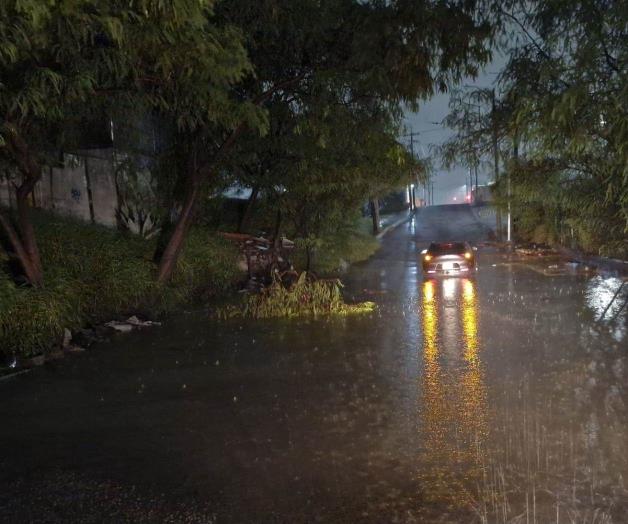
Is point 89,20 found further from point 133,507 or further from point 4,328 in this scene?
point 133,507

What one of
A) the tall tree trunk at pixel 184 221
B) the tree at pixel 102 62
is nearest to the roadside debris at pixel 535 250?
the tall tree trunk at pixel 184 221

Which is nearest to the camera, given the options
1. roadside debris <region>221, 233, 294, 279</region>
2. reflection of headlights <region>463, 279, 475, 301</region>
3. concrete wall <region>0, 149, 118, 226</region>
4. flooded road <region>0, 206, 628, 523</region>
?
flooded road <region>0, 206, 628, 523</region>

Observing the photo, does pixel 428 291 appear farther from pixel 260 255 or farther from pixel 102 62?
pixel 102 62

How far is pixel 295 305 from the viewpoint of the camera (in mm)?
14305

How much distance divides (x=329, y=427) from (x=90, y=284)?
8093 mm

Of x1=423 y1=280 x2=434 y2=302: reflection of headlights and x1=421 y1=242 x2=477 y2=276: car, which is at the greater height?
x1=421 y1=242 x2=477 y2=276: car

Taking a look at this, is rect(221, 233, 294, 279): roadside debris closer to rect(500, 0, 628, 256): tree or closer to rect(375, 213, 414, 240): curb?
rect(500, 0, 628, 256): tree

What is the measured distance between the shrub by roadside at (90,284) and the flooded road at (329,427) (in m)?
0.87

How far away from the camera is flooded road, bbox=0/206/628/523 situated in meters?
4.48

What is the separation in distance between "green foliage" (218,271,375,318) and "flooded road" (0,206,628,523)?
205 centimetres

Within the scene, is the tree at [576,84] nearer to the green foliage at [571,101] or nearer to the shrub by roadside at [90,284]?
the green foliage at [571,101]

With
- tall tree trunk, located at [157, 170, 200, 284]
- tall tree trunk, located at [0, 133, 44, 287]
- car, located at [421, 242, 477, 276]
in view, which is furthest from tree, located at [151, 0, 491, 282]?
car, located at [421, 242, 477, 276]

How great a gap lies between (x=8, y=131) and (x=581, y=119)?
773 centimetres

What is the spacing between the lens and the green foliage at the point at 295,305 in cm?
1390
